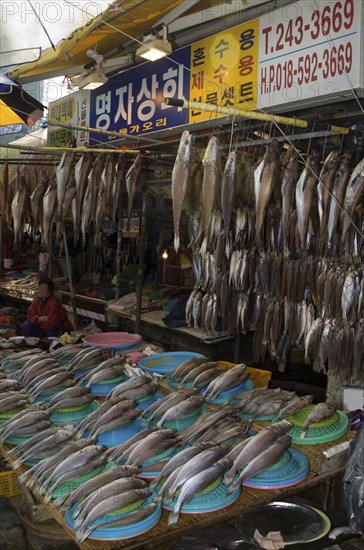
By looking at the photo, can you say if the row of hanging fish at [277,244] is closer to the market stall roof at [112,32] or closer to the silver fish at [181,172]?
the silver fish at [181,172]

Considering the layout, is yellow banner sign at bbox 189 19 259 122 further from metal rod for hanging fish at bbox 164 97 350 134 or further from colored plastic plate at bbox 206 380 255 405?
colored plastic plate at bbox 206 380 255 405

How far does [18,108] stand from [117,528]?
5610mm

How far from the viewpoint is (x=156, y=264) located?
11852 mm

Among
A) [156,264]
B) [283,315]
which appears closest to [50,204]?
[283,315]

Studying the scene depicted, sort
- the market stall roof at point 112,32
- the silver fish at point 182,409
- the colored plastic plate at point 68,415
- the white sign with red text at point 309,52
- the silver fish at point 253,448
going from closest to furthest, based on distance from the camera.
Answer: the silver fish at point 253,448 < the silver fish at point 182,409 < the colored plastic plate at point 68,415 < the white sign with red text at point 309,52 < the market stall roof at point 112,32

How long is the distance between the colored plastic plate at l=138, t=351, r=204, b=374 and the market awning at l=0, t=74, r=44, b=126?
355cm

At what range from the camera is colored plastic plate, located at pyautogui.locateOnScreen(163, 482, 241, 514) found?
99.3 inches

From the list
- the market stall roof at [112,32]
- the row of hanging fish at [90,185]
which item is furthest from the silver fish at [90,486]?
the market stall roof at [112,32]

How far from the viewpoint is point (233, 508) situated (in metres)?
2.59

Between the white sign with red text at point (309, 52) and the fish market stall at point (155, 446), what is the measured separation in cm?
243

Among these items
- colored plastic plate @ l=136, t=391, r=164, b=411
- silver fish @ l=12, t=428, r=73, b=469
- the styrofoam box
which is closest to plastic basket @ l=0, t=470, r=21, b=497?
silver fish @ l=12, t=428, r=73, b=469

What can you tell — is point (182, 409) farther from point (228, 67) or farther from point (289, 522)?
point (228, 67)

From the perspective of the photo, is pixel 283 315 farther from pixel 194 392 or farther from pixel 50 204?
pixel 50 204

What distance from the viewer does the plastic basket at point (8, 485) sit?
156 inches
